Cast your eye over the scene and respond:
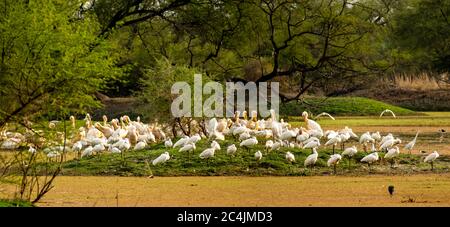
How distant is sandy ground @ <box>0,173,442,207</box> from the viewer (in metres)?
15.0

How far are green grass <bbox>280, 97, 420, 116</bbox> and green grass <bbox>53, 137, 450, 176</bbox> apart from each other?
23.4 m

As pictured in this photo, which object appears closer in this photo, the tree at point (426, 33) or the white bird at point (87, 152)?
the white bird at point (87, 152)

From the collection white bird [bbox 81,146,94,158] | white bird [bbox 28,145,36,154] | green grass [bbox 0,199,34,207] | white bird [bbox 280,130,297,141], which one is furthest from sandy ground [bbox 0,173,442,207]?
white bird [bbox 280,130,297,141]

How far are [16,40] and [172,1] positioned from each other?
16276mm

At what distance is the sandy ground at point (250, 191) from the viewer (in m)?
15.0

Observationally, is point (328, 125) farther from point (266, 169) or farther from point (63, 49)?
point (63, 49)

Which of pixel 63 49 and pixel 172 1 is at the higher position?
pixel 172 1

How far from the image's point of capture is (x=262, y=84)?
1532 inches

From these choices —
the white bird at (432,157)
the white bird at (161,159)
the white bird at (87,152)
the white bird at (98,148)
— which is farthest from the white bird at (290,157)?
the white bird at (87,152)

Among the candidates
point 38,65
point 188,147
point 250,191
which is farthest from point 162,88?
point 38,65

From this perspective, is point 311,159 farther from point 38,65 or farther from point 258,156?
point 38,65

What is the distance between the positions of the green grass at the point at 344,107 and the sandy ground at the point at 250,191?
82.8 ft

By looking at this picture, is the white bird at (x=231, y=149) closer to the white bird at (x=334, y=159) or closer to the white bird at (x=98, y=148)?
the white bird at (x=334, y=159)
